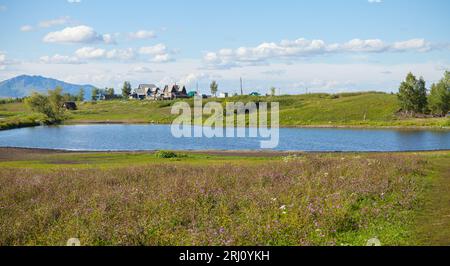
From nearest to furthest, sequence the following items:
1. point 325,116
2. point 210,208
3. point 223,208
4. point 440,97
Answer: point 223,208
point 210,208
point 440,97
point 325,116

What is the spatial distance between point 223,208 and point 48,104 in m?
170

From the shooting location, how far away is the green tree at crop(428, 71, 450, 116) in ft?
468

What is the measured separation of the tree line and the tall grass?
12600 cm

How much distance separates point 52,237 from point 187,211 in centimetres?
509

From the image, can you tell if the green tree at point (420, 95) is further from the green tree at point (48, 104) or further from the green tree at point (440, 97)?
the green tree at point (48, 104)

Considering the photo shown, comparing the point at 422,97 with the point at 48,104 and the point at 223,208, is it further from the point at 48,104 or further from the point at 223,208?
the point at 223,208

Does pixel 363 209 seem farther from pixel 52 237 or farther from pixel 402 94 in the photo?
pixel 402 94

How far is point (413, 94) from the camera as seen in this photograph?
A: 145000 millimetres

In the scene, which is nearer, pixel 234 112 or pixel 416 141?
pixel 416 141

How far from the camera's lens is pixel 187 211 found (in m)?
18.7

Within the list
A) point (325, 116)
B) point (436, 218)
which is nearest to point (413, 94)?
point (325, 116)

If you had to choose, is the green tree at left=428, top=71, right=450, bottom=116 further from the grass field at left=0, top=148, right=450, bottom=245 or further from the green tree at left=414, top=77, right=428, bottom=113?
the grass field at left=0, top=148, right=450, bottom=245
